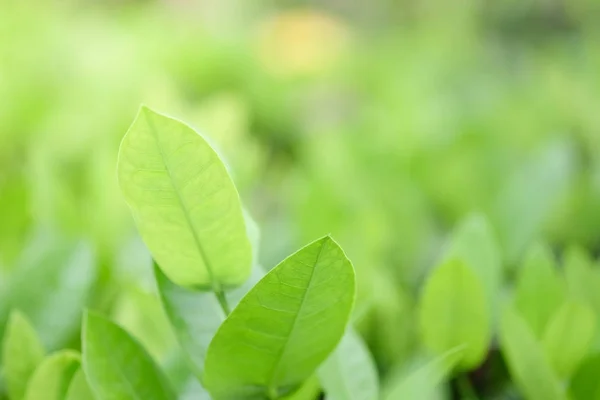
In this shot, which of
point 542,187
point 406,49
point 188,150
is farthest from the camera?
point 406,49

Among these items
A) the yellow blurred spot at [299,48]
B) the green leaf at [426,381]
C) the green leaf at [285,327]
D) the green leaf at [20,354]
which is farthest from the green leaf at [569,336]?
the yellow blurred spot at [299,48]

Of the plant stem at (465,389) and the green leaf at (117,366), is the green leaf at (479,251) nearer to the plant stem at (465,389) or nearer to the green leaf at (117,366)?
the plant stem at (465,389)

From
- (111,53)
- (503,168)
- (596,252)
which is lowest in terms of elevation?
(596,252)

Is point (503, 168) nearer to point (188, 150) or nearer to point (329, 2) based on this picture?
point (188, 150)

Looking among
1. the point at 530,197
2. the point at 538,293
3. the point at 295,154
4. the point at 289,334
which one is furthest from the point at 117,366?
the point at 295,154

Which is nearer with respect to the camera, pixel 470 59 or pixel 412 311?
pixel 412 311

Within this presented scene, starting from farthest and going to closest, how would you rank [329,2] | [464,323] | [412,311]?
[329,2]
[412,311]
[464,323]

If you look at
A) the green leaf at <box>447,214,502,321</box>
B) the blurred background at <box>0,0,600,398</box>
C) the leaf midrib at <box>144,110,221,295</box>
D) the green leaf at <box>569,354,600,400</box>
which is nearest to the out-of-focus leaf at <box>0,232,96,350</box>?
the blurred background at <box>0,0,600,398</box>

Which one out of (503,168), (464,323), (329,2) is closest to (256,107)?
(503,168)
